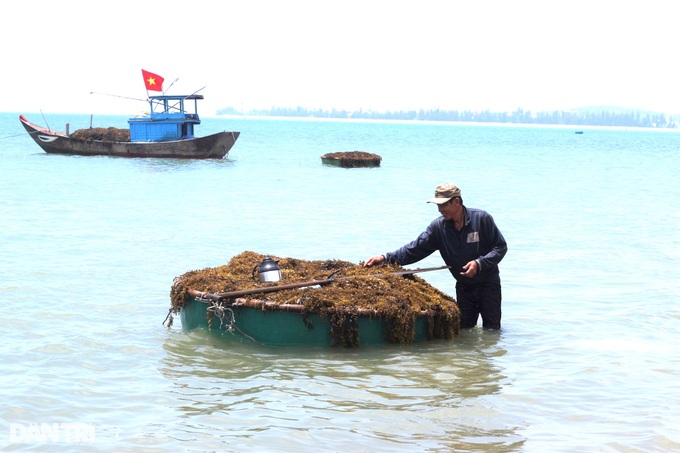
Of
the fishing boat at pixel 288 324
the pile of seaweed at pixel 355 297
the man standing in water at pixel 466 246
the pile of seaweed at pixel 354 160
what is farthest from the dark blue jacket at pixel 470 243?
the pile of seaweed at pixel 354 160

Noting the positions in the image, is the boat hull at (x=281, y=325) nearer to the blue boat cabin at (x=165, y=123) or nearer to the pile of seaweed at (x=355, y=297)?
the pile of seaweed at (x=355, y=297)

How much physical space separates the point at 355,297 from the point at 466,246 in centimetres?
114

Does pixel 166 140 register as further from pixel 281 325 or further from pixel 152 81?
pixel 281 325

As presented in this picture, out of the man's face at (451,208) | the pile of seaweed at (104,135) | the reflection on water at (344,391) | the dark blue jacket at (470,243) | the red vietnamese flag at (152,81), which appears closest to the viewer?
the reflection on water at (344,391)

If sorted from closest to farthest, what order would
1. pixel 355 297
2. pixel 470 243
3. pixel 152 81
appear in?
pixel 470 243 → pixel 355 297 → pixel 152 81

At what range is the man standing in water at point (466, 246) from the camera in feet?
26.3

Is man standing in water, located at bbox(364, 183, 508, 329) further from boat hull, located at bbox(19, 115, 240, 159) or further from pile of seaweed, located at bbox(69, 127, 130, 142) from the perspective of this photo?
pile of seaweed, located at bbox(69, 127, 130, 142)

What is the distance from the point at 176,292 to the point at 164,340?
59 centimetres

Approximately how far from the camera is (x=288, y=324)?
8.30 meters

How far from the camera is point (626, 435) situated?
651cm

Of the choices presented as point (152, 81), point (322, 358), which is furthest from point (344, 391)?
point (152, 81)

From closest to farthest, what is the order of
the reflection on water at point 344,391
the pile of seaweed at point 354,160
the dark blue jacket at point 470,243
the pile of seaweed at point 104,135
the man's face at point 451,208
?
the reflection on water at point 344,391, the man's face at point 451,208, the dark blue jacket at point 470,243, the pile of seaweed at point 354,160, the pile of seaweed at point 104,135

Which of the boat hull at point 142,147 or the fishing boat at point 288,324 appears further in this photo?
the boat hull at point 142,147

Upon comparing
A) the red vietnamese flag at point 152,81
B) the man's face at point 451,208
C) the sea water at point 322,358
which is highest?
the red vietnamese flag at point 152,81
